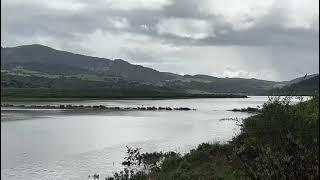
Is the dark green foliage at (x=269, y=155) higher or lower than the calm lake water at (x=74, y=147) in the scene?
higher

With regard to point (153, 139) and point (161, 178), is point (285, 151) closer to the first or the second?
point (161, 178)

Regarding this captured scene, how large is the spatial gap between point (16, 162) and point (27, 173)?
19.7ft

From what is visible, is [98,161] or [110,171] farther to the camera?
[98,161]

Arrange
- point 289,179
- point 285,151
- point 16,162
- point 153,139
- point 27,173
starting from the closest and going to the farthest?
point 289,179 → point 285,151 → point 27,173 → point 16,162 → point 153,139

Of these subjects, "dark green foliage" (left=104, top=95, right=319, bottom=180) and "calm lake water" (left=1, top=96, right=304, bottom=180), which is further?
"calm lake water" (left=1, top=96, right=304, bottom=180)

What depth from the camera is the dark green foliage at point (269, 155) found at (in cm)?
1171

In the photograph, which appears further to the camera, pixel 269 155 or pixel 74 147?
pixel 74 147

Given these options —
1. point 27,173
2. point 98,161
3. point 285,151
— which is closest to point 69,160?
point 98,161

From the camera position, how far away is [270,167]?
476 inches

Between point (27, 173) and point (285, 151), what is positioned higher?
point (285, 151)

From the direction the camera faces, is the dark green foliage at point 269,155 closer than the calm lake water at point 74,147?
Yes

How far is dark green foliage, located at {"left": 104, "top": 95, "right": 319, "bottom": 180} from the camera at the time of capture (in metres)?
11.7

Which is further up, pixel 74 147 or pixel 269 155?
pixel 269 155

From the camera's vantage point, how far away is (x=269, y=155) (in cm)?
1233
